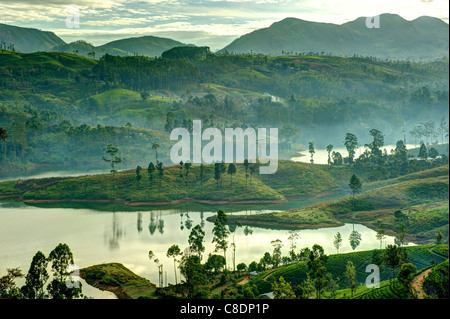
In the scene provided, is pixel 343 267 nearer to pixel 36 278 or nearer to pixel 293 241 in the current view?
pixel 293 241

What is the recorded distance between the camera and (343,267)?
32156mm

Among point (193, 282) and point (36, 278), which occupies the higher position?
point (193, 282)

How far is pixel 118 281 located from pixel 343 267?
13738mm

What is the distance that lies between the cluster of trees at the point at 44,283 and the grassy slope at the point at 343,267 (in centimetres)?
980

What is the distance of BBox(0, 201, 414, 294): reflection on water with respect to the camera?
3591 centimetres

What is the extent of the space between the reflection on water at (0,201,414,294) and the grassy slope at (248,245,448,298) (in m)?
4.25

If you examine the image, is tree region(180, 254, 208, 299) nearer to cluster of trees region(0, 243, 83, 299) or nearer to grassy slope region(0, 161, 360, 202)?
cluster of trees region(0, 243, 83, 299)

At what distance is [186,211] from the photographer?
53.3 m

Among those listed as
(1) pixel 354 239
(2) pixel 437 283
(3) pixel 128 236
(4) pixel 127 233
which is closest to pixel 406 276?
(2) pixel 437 283

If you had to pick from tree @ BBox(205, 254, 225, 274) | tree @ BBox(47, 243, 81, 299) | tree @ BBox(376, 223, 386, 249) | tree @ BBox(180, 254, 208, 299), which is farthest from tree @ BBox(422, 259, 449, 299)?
tree @ BBox(47, 243, 81, 299)

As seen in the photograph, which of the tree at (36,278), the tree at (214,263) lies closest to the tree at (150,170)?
the tree at (214,263)

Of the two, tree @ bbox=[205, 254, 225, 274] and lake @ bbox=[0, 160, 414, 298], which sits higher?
tree @ bbox=[205, 254, 225, 274]

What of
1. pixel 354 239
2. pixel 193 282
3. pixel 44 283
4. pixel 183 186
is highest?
pixel 193 282

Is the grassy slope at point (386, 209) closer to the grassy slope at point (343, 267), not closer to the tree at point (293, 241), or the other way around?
the tree at point (293, 241)
